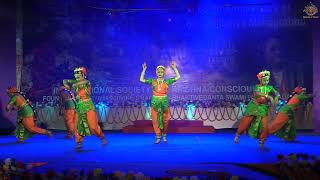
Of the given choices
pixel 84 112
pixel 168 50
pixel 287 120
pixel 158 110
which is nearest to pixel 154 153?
pixel 84 112

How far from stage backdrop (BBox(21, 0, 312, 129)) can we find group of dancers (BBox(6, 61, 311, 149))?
223 cm

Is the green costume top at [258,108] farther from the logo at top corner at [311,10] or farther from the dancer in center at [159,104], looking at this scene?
the logo at top corner at [311,10]

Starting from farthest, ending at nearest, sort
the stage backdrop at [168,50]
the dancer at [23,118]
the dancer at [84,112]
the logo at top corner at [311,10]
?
1. the stage backdrop at [168,50]
2. the logo at top corner at [311,10]
3. the dancer at [23,118]
4. the dancer at [84,112]

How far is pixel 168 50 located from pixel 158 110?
3.76m

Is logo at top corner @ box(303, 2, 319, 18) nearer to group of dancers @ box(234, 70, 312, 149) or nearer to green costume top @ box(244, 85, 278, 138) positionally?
group of dancers @ box(234, 70, 312, 149)

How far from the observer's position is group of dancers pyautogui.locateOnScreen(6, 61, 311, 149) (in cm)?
851

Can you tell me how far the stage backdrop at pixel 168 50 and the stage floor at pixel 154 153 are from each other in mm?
2328

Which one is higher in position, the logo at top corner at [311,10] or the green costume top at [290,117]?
the logo at top corner at [311,10]

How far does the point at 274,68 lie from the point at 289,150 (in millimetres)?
4790

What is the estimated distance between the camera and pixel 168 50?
1311 cm

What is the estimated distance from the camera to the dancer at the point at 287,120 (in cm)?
957

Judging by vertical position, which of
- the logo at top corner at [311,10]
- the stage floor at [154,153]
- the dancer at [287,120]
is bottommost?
the stage floor at [154,153]

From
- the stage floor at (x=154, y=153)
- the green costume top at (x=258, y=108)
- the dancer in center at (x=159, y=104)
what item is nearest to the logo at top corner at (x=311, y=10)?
the stage floor at (x=154, y=153)

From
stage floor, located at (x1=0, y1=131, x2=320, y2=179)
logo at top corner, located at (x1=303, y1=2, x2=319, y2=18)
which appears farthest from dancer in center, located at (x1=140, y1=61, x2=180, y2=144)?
logo at top corner, located at (x1=303, y1=2, x2=319, y2=18)
